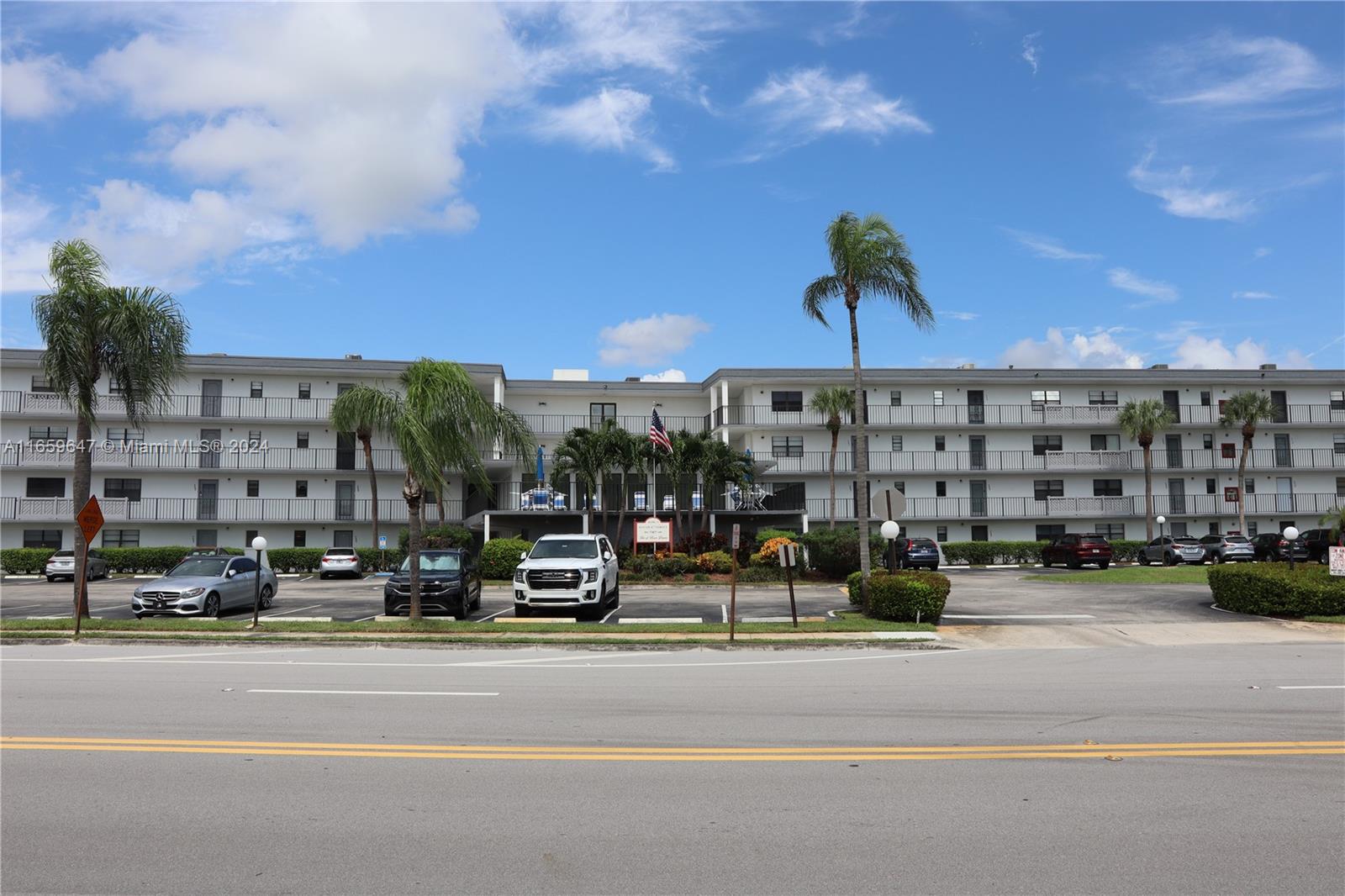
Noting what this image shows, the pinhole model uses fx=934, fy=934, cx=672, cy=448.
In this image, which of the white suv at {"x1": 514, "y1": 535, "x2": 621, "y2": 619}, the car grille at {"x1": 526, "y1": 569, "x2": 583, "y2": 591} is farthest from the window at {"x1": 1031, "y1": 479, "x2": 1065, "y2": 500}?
the car grille at {"x1": 526, "y1": 569, "x2": 583, "y2": 591}

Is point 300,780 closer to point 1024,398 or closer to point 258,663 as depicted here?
point 258,663

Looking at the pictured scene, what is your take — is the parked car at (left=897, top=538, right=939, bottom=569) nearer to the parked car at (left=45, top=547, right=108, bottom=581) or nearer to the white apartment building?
the white apartment building

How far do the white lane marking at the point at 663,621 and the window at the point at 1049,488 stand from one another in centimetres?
3243

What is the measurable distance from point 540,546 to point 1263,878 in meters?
17.8

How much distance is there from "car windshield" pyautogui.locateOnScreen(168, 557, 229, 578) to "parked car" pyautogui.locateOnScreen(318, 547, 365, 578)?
14.6m

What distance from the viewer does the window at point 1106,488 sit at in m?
48.3

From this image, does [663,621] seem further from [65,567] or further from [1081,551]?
[65,567]

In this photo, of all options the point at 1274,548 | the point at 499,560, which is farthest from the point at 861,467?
the point at 1274,548

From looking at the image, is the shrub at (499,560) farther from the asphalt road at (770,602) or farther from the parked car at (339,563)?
the parked car at (339,563)

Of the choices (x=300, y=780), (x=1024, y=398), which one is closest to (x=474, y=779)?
(x=300, y=780)

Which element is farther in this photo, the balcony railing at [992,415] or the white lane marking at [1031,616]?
the balcony railing at [992,415]

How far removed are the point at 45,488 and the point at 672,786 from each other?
46696mm

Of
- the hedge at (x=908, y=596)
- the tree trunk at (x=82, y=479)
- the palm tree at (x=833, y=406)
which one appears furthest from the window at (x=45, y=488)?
the hedge at (x=908, y=596)

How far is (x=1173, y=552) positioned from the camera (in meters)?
40.4
